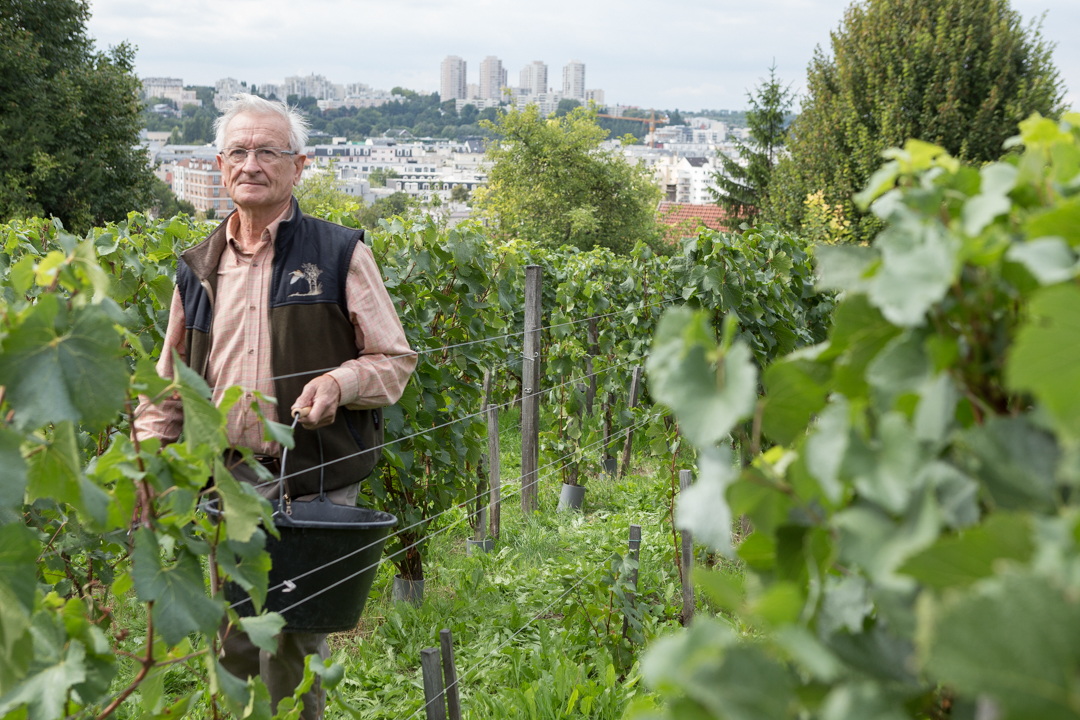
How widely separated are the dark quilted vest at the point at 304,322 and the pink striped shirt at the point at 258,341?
0.09 feet

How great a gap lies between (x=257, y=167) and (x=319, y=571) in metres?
1.17

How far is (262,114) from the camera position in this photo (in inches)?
98.8

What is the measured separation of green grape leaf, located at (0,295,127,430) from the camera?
94cm

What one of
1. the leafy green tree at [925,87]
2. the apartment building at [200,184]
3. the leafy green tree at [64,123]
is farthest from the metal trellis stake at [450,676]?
the apartment building at [200,184]

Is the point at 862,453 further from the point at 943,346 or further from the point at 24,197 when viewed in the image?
the point at 24,197

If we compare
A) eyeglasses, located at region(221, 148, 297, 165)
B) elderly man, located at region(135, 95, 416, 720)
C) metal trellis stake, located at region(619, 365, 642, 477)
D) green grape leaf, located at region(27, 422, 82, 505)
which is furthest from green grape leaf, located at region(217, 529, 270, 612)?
metal trellis stake, located at region(619, 365, 642, 477)

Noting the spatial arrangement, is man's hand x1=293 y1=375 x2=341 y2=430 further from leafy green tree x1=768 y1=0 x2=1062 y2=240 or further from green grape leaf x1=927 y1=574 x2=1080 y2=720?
leafy green tree x1=768 y1=0 x2=1062 y2=240

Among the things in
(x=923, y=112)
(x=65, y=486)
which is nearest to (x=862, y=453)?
(x=65, y=486)

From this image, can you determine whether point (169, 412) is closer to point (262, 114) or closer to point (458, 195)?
point (262, 114)

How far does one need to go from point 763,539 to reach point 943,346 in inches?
9.4

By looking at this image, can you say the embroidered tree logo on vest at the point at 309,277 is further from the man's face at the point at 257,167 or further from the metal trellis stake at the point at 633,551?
the metal trellis stake at the point at 633,551

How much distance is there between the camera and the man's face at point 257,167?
2.42 metres

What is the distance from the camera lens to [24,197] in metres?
21.9

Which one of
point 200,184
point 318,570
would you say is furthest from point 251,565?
point 200,184
